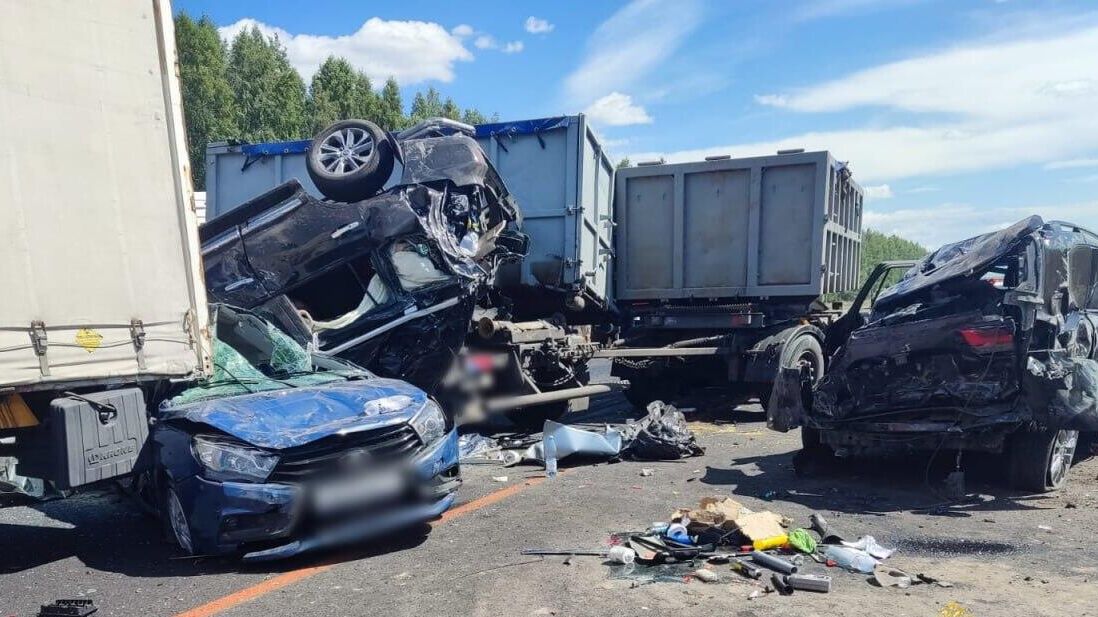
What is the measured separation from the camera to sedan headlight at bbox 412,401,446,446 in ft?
16.2

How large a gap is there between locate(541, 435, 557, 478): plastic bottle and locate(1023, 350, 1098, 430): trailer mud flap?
11.5 ft

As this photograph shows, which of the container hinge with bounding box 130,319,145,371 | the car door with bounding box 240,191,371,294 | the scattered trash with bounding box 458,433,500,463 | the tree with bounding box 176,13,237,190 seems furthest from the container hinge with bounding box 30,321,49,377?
the tree with bounding box 176,13,237,190

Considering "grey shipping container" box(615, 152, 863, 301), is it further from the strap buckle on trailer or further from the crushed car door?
the strap buckle on trailer

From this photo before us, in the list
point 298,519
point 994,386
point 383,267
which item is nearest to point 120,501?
point 298,519

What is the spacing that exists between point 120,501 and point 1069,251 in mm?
7073

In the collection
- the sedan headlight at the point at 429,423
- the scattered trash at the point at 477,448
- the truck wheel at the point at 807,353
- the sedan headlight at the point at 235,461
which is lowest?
the scattered trash at the point at 477,448

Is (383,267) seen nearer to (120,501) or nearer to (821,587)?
(120,501)

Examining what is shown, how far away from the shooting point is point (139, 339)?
16.0 ft

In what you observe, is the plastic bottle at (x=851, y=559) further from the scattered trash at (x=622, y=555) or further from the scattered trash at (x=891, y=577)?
the scattered trash at (x=622, y=555)

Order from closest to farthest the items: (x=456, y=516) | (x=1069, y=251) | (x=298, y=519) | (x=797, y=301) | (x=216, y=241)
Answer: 1. (x=298, y=519)
2. (x=456, y=516)
3. (x=1069, y=251)
4. (x=216, y=241)
5. (x=797, y=301)

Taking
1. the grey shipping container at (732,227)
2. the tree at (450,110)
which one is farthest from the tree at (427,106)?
the grey shipping container at (732,227)

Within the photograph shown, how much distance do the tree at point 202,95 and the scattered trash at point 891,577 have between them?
90.4ft

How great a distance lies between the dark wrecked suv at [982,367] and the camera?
5539 mm

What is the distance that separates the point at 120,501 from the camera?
225 inches
